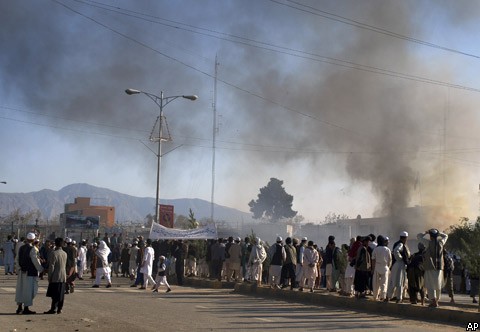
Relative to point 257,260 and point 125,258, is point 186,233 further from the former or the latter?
point 257,260

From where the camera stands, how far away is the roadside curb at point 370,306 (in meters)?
12.5

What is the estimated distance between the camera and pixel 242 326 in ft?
37.1

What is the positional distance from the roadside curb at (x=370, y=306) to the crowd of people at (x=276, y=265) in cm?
32

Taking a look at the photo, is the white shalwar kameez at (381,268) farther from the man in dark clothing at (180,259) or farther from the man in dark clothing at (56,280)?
the man in dark clothing at (180,259)

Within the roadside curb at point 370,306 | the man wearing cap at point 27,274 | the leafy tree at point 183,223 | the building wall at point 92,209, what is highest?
the building wall at point 92,209

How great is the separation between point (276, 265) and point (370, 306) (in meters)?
4.93

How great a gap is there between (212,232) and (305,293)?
9.05 m

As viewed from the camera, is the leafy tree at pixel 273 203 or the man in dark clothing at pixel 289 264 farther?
the leafy tree at pixel 273 203

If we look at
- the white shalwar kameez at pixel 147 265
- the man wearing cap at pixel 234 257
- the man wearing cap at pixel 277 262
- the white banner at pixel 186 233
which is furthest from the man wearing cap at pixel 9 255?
the man wearing cap at pixel 277 262

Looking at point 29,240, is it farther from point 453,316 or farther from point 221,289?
point 221,289

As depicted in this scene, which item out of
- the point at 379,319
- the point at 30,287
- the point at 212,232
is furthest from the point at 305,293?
the point at 212,232

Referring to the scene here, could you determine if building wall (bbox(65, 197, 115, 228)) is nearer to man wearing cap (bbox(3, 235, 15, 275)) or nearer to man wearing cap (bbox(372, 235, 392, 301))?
man wearing cap (bbox(3, 235, 15, 275))

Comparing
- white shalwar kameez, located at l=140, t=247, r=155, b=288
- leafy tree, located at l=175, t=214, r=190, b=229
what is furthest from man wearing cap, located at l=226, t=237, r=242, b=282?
leafy tree, located at l=175, t=214, r=190, b=229

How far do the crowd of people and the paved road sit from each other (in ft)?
2.45
